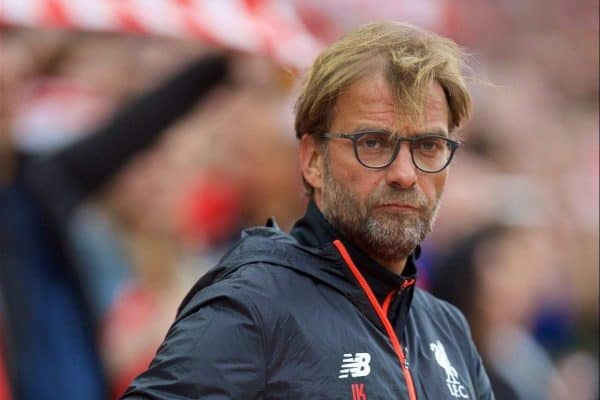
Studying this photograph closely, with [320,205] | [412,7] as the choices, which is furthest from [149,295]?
[412,7]

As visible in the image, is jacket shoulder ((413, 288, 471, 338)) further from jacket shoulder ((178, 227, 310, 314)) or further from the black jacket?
jacket shoulder ((178, 227, 310, 314))

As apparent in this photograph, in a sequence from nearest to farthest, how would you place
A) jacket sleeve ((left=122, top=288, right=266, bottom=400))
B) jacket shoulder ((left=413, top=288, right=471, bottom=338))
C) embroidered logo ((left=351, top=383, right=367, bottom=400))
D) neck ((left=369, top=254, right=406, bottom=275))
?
jacket sleeve ((left=122, top=288, right=266, bottom=400)), embroidered logo ((left=351, top=383, right=367, bottom=400)), neck ((left=369, top=254, right=406, bottom=275)), jacket shoulder ((left=413, top=288, right=471, bottom=338))

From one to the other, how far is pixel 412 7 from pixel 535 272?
3.55 m

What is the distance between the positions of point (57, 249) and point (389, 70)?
1713mm

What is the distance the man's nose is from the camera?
10.3 feet

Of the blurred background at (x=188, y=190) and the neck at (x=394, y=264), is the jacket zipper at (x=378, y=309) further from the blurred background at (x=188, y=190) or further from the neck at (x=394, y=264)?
the blurred background at (x=188, y=190)

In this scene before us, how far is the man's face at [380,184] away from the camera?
3164 millimetres

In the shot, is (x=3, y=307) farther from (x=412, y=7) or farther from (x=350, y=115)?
(x=412, y=7)

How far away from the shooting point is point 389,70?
3.22 metres

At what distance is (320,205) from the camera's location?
10.9ft

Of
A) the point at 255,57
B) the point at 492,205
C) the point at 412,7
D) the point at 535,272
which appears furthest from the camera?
the point at 412,7

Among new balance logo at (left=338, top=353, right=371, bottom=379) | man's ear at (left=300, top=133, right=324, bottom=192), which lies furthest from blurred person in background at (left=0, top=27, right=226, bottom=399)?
new balance logo at (left=338, top=353, right=371, bottom=379)

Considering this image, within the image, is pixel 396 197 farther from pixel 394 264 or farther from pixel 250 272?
pixel 250 272

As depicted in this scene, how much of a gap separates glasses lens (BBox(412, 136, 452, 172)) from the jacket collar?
23cm
